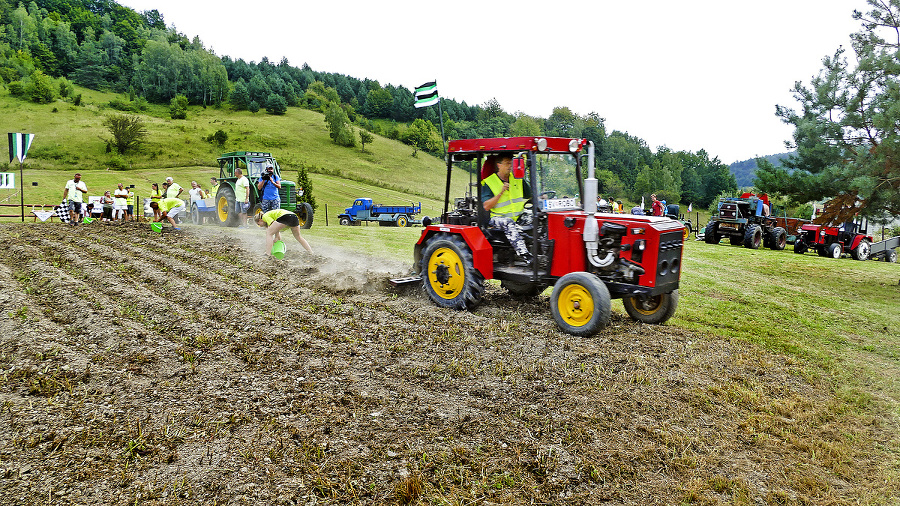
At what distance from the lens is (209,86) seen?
8812cm

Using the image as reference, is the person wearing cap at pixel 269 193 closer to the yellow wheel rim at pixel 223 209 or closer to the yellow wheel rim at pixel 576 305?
the yellow wheel rim at pixel 576 305

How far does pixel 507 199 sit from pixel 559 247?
2.86 ft

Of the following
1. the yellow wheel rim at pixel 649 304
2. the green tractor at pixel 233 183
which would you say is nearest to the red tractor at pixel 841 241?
the yellow wheel rim at pixel 649 304

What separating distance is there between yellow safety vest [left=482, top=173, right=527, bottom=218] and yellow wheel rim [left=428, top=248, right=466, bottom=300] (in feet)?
2.53

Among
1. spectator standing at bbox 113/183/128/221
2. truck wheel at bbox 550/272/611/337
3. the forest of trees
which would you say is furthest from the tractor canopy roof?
the forest of trees

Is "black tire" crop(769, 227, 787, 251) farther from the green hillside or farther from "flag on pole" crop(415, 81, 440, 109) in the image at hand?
the green hillside

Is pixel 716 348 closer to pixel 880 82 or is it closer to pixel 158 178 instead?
pixel 880 82

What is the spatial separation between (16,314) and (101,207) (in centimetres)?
1472

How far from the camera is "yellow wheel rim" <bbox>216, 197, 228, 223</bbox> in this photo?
58.1 feet

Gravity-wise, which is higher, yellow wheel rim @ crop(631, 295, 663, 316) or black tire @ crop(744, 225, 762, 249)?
black tire @ crop(744, 225, 762, 249)

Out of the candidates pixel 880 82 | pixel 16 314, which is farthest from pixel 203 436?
pixel 880 82

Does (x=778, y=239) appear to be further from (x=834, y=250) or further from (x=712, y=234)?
(x=834, y=250)

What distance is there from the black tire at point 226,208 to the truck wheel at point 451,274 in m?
11.7

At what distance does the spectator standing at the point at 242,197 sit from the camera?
14.4 meters
